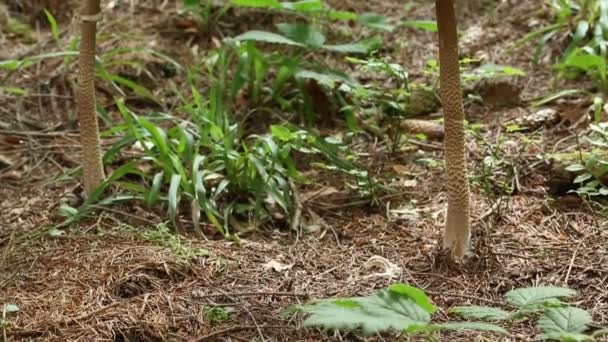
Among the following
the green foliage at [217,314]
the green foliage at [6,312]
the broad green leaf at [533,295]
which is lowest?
the green foliage at [6,312]

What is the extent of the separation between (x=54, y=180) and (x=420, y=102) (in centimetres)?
222

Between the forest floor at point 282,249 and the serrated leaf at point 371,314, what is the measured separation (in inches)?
20.0

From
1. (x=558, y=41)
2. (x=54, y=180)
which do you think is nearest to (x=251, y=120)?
(x=54, y=180)

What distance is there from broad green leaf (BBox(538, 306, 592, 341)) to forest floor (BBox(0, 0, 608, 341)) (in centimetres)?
39

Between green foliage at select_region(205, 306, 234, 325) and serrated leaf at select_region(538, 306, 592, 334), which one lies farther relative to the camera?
green foliage at select_region(205, 306, 234, 325)

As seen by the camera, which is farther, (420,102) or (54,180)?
(420,102)

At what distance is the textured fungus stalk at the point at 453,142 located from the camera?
2.86 metres

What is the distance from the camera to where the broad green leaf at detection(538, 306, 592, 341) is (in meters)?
1.91

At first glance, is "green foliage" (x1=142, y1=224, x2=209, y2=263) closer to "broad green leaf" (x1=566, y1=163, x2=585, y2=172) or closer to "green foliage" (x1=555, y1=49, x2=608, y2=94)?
"broad green leaf" (x1=566, y1=163, x2=585, y2=172)

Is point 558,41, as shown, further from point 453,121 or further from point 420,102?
point 453,121

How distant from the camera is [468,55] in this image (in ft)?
17.0

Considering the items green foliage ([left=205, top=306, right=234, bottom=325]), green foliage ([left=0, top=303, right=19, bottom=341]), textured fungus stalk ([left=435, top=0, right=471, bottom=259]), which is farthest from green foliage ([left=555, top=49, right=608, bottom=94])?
green foliage ([left=0, top=303, right=19, bottom=341])

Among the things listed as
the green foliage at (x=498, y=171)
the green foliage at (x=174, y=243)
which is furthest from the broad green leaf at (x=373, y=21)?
the green foliage at (x=174, y=243)

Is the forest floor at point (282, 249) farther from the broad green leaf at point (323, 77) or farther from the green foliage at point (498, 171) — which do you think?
the broad green leaf at point (323, 77)
